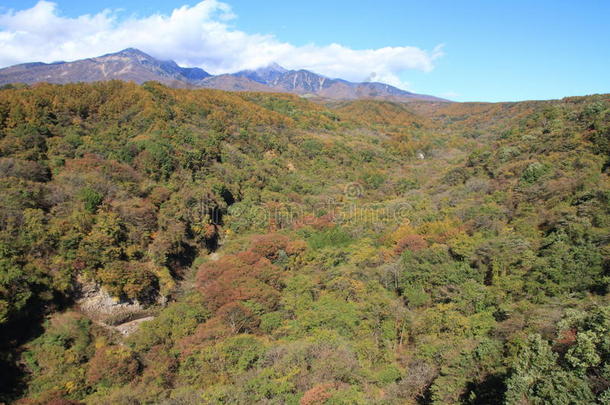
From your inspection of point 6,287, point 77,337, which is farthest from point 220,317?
point 6,287

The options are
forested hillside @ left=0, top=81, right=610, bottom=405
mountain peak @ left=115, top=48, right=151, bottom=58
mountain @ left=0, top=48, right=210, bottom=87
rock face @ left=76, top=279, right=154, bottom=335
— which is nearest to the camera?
forested hillside @ left=0, top=81, right=610, bottom=405

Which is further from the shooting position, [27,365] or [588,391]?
[27,365]

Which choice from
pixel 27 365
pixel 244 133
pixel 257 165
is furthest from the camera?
pixel 244 133

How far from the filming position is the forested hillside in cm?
1395

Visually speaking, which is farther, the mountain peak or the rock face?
the mountain peak

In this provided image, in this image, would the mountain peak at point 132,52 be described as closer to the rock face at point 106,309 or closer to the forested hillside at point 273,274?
the forested hillside at point 273,274

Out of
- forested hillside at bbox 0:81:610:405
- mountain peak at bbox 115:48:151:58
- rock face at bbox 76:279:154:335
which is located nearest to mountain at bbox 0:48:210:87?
mountain peak at bbox 115:48:151:58

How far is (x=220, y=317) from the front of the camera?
65.2 ft

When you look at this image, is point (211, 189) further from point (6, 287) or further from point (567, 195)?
point (567, 195)

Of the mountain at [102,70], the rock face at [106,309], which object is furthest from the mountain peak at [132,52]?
the rock face at [106,309]

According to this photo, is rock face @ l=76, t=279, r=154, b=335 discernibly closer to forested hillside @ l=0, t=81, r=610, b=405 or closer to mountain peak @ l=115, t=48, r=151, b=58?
forested hillside @ l=0, t=81, r=610, b=405

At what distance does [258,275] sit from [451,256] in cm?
1246

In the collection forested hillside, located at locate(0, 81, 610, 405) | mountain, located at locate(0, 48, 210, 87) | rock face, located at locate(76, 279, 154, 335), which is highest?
mountain, located at locate(0, 48, 210, 87)

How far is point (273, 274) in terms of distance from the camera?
80.7 feet
